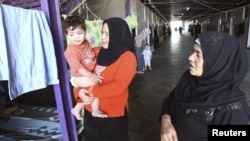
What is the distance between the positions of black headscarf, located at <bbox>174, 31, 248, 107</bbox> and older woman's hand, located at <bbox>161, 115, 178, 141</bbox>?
0.68 feet

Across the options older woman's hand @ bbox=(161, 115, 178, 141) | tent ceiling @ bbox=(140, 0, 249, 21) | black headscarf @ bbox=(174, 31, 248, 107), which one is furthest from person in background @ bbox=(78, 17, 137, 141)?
tent ceiling @ bbox=(140, 0, 249, 21)

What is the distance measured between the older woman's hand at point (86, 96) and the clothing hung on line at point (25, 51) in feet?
0.93

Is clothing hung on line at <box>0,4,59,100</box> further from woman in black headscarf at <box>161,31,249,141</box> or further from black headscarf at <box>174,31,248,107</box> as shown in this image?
black headscarf at <box>174,31,248,107</box>

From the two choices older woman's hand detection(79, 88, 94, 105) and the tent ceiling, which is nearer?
older woman's hand detection(79, 88, 94, 105)

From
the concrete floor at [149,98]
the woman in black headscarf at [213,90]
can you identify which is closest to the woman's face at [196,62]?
the woman in black headscarf at [213,90]

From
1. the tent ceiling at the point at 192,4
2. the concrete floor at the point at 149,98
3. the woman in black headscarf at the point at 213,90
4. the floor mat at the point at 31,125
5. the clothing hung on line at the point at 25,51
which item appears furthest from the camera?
the tent ceiling at the point at 192,4

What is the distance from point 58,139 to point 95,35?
1.36m

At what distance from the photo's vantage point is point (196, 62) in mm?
1127

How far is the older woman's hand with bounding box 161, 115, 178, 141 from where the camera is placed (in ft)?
3.64

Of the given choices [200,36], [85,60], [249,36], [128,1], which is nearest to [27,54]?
[85,60]

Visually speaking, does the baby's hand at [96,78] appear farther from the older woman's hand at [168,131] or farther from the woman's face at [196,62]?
the woman's face at [196,62]

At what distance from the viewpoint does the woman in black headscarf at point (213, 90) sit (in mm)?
995

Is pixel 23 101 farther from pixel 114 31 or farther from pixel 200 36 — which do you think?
pixel 200 36

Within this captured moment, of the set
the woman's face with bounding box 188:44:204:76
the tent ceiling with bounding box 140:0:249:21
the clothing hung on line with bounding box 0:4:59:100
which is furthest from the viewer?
the tent ceiling with bounding box 140:0:249:21
